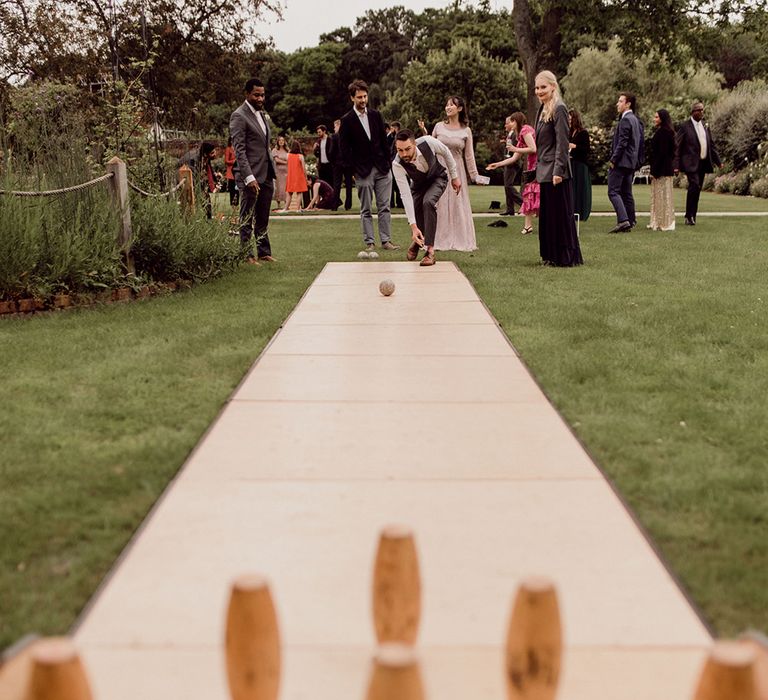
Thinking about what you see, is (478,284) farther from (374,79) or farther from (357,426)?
(374,79)

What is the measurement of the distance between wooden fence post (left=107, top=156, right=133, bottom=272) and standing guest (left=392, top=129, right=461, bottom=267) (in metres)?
3.67

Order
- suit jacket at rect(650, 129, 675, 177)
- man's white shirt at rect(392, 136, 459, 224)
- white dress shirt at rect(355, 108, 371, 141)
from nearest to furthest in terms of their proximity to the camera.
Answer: man's white shirt at rect(392, 136, 459, 224)
white dress shirt at rect(355, 108, 371, 141)
suit jacket at rect(650, 129, 675, 177)

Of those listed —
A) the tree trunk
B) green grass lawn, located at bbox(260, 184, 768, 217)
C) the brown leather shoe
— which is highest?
the tree trunk

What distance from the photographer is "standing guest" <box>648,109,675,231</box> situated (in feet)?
53.2

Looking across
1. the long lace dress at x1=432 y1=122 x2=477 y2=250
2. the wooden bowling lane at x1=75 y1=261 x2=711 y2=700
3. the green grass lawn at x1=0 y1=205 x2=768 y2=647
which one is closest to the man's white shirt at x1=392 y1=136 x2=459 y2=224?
the long lace dress at x1=432 y1=122 x2=477 y2=250

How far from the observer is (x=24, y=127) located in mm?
9953

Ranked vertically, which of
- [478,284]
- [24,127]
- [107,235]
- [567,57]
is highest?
[567,57]

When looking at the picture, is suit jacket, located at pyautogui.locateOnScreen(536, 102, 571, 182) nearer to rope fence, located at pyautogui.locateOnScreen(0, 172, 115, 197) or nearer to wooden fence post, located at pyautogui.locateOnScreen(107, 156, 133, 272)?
wooden fence post, located at pyautogui.locateOnScreen(107, 156, 133, 272)

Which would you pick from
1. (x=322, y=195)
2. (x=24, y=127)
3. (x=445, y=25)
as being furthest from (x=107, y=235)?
(x=445, y=25)

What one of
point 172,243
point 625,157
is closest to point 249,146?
point 172,243

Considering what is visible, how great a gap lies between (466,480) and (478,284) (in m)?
6.28

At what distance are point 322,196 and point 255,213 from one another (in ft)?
40.2

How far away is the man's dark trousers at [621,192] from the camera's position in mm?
16109

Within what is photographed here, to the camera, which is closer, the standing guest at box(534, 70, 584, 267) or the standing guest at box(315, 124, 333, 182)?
the standing guest at box(534, 70, 584, 267)
